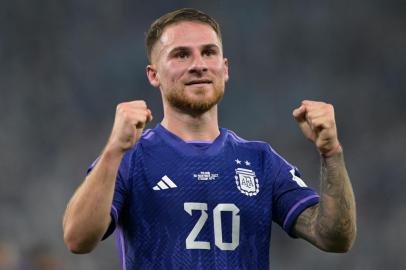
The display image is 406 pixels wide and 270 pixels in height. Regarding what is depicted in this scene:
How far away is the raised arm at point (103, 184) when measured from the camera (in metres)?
2.50

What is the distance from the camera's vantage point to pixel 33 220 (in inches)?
309

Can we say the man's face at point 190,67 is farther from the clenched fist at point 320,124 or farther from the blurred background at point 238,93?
the blurred background at point 238,93

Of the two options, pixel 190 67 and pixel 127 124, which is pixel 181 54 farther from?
pixel 127 124

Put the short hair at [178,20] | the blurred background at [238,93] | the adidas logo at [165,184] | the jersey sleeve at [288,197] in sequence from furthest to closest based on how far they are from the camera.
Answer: the blurred background at [238,93] < the short hair at [178,20] < the jersey sleeve at [288,197] < the adidas logo at [165,184]

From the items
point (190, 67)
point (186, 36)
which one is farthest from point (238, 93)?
point (190, 67)

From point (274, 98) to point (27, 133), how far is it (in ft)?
8.63

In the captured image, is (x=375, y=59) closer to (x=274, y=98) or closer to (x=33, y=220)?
(x=274, y=98)

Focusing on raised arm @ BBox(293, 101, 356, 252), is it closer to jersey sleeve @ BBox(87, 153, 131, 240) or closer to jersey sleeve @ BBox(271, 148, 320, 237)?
jersey sleeve @ BBox(271, 148, 320, 237)

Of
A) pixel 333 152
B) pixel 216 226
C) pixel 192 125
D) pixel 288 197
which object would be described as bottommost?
pixel 216 226

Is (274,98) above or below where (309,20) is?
below

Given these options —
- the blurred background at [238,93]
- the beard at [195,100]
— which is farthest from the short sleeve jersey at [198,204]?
the blurred background at [238,93]

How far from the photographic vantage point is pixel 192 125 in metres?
3.00

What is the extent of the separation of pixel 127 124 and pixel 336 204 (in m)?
0.81

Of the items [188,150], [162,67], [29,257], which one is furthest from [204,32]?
[29,257]
